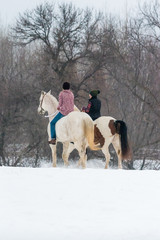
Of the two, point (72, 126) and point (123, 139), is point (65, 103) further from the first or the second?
point (123, 139)

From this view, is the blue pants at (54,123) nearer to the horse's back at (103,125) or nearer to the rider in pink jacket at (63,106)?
the rider in pink jacket at (63,106)

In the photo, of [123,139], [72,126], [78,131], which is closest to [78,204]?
[78,131]

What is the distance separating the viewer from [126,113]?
1310 inches

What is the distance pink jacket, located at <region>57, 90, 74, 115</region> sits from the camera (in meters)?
15.6

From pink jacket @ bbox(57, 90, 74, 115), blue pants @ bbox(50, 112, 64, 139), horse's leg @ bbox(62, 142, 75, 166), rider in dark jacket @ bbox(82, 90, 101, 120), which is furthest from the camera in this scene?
rider in dark jacket @ bbox(82, 90, 101, 120)

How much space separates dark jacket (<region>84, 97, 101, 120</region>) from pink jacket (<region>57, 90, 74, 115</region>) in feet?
2.57

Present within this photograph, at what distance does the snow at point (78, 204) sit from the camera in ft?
32.1

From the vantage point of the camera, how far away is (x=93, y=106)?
16.4 m

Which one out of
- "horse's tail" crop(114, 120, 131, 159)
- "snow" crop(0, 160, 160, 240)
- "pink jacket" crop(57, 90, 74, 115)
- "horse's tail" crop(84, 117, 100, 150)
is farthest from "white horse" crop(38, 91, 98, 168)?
"horse's tail" crop(114, 120, 131, 159)

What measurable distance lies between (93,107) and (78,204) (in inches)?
205

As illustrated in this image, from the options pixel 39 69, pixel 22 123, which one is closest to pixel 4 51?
pixel 39 69

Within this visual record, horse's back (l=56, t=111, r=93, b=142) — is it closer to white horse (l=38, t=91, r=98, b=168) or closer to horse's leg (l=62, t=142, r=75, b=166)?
white horse (l=38, t=91, r=98, b=168)

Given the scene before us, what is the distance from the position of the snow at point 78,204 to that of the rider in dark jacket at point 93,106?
241cm

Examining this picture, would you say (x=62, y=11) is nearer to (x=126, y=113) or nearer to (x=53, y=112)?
(x=126, y=113)
